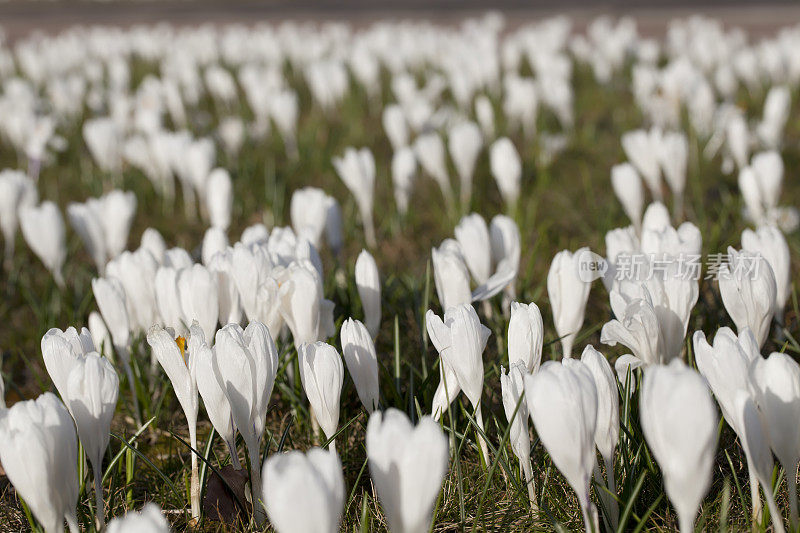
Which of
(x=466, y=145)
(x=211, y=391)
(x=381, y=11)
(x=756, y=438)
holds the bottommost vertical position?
(x=756, y=438)

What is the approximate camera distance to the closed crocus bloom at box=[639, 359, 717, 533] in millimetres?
1431

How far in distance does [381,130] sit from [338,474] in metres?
5.47

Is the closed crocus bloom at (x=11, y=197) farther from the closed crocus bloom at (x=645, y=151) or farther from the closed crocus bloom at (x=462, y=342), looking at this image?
the closed crocus bloom at (x=645, y=151)

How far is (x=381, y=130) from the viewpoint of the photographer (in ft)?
21.9

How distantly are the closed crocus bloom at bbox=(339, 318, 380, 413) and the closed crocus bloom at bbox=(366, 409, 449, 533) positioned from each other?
515mm

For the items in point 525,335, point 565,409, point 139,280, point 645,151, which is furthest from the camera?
point 645,151

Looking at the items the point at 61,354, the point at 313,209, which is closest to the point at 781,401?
the point at 61,354

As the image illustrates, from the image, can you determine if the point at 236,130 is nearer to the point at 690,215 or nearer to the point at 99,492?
the point at 690,215

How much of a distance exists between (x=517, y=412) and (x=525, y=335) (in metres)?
0.18

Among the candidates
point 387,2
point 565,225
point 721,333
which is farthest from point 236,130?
point 387,2

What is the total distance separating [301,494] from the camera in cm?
134

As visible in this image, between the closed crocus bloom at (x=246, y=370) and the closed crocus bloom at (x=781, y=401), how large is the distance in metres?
1.03

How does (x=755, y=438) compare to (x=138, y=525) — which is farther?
(x=755, y=438)

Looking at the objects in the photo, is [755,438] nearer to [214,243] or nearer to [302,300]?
[302,300]
